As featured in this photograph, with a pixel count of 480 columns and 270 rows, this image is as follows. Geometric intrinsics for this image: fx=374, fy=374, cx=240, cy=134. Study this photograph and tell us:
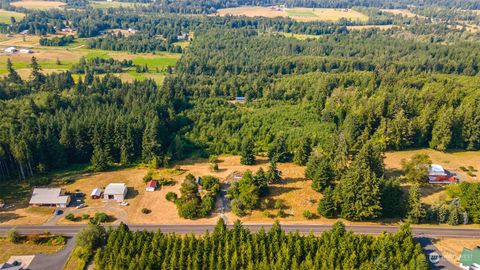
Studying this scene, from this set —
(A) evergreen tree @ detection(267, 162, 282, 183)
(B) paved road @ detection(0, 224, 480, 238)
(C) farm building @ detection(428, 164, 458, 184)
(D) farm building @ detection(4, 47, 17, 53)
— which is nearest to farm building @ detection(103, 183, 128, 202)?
(B) paved road @ detection(0, 224, 480, 238)

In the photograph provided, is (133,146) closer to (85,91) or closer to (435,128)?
(85,91)

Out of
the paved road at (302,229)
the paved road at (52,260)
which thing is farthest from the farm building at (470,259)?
the paved road at (52,260)

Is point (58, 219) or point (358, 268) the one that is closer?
point (358, 268)

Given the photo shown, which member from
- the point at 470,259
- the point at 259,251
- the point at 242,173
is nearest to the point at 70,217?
the point at 242,173

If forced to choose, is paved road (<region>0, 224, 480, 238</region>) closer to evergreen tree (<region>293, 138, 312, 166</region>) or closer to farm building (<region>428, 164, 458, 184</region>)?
farm building (<region>428, 164, 458, 184</region>)

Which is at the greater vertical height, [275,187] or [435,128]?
[435,128]

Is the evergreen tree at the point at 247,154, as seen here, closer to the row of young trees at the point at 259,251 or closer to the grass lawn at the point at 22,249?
Answer: the row of young trees at the point at 259,251

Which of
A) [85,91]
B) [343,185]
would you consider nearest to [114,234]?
[343,185]

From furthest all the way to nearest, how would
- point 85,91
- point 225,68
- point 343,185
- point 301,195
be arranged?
1. point 225,68
2. point 85,91
3. point 301,195
4. point 343,185
